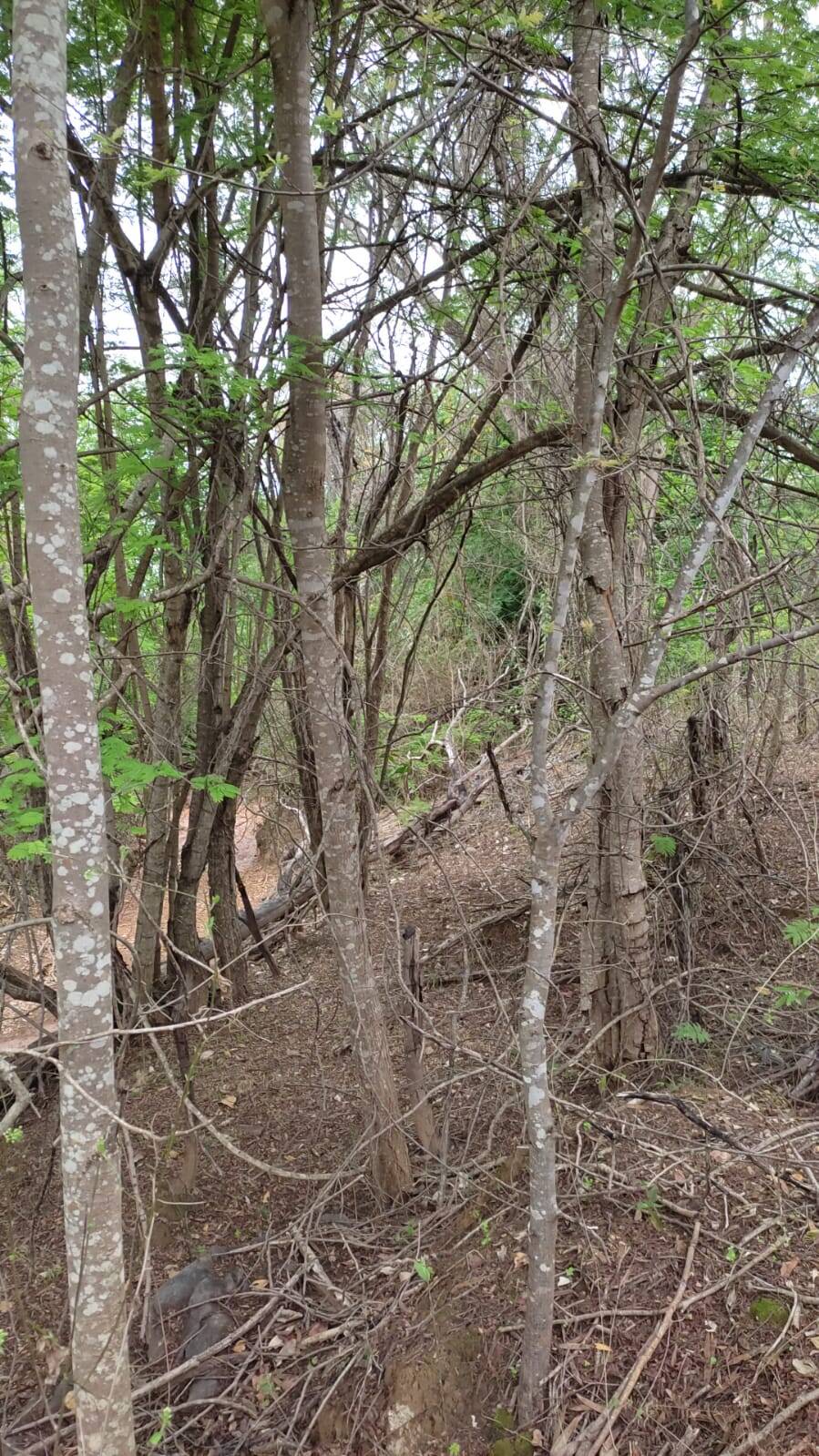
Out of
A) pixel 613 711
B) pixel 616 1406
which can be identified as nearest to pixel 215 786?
pixel 613 711

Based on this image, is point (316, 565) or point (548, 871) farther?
point (316, 565)

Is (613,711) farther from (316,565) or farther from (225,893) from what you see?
(225,893)

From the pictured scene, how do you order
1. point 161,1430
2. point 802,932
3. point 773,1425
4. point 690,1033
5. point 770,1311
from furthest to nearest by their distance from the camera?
point 802,932 < point 690,1033 < point 770,1311 < point 161,1430 < point 773,1425

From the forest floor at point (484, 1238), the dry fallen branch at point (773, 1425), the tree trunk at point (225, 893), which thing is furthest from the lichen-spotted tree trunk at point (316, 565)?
the tree trunk at point (225, 893)

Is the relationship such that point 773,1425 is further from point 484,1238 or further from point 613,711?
point 613,711

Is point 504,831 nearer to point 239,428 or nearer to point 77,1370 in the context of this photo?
point 239,428

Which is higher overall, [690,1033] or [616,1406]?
[690,1033]

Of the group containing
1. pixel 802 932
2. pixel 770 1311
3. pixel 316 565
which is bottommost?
pixel 770 1311

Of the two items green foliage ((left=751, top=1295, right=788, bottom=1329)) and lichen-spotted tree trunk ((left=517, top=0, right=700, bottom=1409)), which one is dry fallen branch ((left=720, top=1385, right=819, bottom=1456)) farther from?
lichen-spotted tree trunk ((left=517, top=0, right=700, bottom=1409))

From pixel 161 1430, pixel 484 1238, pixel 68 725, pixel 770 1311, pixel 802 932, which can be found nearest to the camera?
pixel 68 725

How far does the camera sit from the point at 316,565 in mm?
3172

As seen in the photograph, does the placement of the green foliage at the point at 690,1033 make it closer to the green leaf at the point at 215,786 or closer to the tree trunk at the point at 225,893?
the green leaf at the point at 215,786

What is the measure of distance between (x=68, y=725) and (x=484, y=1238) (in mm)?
2474

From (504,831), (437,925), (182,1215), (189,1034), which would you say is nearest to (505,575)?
(504,831)
